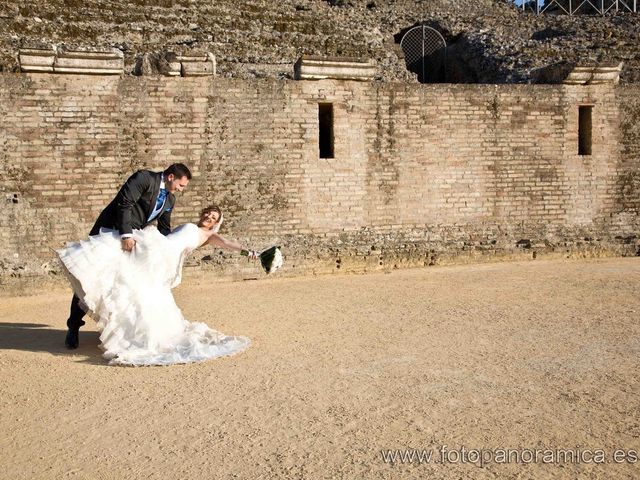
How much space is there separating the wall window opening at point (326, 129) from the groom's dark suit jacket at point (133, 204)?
4.97m

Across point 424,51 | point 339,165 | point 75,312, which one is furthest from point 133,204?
point 424,51

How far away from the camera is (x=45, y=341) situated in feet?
21.4

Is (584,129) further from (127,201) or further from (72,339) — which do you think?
(72,339)

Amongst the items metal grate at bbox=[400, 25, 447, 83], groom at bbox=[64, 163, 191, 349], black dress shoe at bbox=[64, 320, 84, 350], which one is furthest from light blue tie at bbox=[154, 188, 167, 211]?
metal grate at bbox=[400, 25, 447, 83]

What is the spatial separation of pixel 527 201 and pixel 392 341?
6.51m

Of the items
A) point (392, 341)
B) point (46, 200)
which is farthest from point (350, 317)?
point (46, 200)

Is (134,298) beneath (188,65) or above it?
beneath

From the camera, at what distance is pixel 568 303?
778 centimetres

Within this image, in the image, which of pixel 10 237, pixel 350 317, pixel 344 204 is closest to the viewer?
pixel 350 317

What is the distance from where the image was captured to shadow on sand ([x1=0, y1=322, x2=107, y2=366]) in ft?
19.6

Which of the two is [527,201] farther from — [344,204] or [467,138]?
[344,204]

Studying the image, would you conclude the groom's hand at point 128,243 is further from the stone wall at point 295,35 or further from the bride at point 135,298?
the stone wall at point 295,35

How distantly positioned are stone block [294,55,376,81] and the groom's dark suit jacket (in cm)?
489

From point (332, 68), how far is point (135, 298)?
20.1 ft
